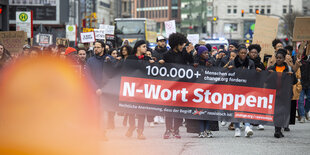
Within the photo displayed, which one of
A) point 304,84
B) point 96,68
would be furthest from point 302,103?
point 96,68

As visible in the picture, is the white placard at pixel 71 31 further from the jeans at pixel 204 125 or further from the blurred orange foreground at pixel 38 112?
the blurred orange foreground at pixel 38 112

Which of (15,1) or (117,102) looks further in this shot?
(15,1)

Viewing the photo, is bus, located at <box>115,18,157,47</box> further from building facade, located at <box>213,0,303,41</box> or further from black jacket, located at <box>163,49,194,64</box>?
building facade, located at <box>213,0,303,41</box>

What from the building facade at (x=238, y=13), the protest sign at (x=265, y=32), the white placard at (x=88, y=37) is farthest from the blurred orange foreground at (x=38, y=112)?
the building facade at (x=238, y=13)

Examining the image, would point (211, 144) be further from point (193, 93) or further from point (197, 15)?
point (197, 15)

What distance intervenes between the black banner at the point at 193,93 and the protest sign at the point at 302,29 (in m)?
3.96

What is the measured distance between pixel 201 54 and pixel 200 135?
5.79 feet

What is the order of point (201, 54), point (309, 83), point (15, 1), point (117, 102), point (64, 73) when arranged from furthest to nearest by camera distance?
point (15, 1), point (309, 83), point (201, 54), point (117, 102), point (64, 73)

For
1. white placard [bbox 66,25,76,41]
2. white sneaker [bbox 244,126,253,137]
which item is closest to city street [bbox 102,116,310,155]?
white sneaker [bbox 244,126,253,137]

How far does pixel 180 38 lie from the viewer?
11883mm

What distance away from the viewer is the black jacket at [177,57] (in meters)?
11.9

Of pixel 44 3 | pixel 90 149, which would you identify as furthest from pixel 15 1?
pixel 90 149

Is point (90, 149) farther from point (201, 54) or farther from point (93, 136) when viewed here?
point (201, 54)

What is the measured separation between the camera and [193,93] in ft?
38.4
